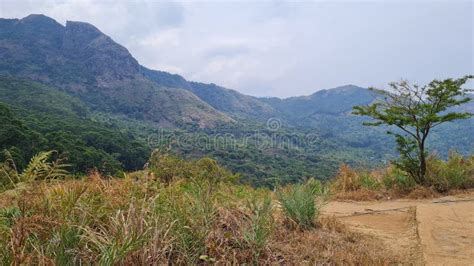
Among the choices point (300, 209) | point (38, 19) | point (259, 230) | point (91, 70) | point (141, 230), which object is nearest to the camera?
point (141, 230)

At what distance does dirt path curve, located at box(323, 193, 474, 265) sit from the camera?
374 centimetres

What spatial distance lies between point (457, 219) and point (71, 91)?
349 ft

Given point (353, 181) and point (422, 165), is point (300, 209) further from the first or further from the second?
point (353, 181)

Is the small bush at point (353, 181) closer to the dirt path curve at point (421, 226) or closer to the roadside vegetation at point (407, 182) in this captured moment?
the roadside vegetation at point (407, 182)

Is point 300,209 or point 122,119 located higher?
point 122,119

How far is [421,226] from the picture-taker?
4848 millimetres

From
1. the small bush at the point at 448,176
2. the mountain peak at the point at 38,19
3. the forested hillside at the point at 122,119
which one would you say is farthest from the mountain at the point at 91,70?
the small bush at the point at 448,176

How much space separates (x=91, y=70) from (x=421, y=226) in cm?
12432

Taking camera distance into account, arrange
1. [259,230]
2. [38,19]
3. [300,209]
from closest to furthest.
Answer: [259,230] < [300,209] < [38,19]

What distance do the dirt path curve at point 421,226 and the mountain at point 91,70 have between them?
87195 millimetres

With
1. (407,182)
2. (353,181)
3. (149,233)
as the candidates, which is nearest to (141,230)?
(149,233)

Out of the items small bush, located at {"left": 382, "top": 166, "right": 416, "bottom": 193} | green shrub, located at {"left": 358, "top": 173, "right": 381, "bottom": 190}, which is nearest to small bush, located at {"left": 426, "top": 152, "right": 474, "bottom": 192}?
small bush, located at {"left": 382, "top": 166, "right": 416, "bottom": 193}

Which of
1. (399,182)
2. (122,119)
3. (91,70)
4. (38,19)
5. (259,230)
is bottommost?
(399,182)

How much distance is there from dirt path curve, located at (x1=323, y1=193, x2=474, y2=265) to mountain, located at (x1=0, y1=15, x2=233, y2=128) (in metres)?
87.2
